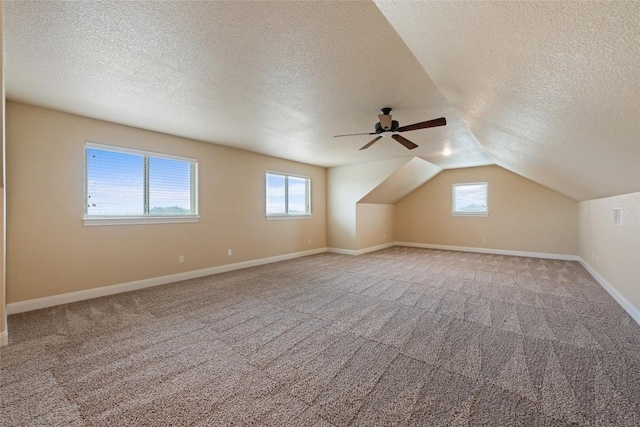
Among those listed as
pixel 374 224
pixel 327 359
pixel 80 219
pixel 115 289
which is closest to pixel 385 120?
pixel 327 359

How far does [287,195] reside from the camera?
6.59m

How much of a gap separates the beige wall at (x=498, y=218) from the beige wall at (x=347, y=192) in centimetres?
241

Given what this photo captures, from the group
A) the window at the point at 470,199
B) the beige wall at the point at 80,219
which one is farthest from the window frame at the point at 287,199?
the window at the point at 470,199

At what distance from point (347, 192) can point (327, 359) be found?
5308 mm

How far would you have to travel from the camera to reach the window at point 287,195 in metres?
6.16

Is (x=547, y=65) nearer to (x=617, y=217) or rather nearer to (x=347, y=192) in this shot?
(x=617, y=217)

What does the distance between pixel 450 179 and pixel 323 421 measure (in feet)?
24.8

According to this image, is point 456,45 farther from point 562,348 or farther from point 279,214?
point 279,214

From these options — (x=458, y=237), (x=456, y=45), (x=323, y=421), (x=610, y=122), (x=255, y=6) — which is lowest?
(x=323, y=421)

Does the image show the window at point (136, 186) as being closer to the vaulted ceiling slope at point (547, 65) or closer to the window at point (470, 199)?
the vaulted ceiling slope at point (547, 65)

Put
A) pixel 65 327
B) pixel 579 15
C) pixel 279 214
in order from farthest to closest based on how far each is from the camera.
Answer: pixel 279 214 → pixel 65 327 → pixel 579 15

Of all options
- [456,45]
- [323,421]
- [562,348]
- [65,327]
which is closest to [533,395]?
[562,348]

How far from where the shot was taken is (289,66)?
2.31 m

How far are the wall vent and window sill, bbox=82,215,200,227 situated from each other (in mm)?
6242
